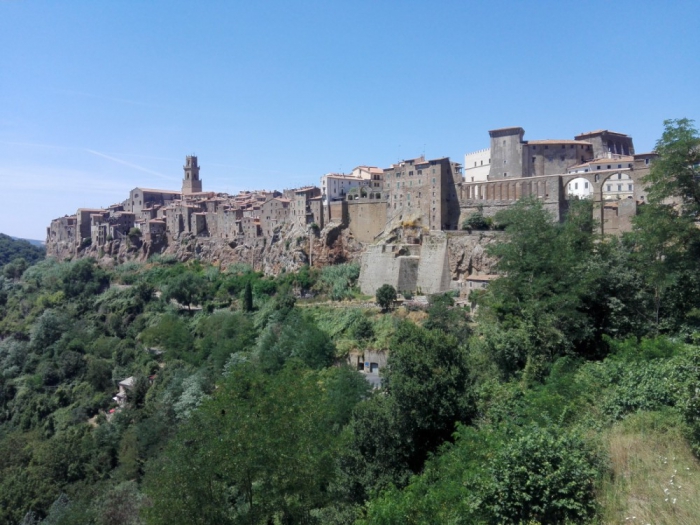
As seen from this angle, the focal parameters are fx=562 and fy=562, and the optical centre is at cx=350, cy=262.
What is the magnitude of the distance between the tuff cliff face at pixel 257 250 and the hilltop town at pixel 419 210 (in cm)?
11

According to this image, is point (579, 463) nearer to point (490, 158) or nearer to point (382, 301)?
point (382, 301)

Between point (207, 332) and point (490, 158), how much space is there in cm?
2695

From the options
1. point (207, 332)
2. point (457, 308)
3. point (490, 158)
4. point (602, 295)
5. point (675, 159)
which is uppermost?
point (490, 158)

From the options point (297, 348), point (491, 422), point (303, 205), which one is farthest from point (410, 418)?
point (303, 205)

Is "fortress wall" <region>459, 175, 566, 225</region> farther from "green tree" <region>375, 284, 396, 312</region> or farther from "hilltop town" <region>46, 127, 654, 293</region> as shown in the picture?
"green tree" <region>375, 284, 396, 312</region>

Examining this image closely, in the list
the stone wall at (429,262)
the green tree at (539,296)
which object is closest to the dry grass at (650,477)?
the green tree at (539,296)

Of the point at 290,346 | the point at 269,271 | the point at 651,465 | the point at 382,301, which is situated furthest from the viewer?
the point at 269,271

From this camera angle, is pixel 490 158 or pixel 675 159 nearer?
pixel 675 159

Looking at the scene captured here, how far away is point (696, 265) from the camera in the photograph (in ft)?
43.1

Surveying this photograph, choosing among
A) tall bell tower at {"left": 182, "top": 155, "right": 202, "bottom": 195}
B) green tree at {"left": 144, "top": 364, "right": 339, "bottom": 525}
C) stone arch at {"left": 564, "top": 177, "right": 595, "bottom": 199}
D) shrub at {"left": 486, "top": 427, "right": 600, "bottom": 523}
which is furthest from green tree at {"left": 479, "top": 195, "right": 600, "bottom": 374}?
tall bell tower at {"left": 182, "top": 155, "right": 202, "bottom": 195}

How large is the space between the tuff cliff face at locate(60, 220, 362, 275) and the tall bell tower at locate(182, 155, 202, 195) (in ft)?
53.4

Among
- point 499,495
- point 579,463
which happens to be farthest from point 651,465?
point 499,495

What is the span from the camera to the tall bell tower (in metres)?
82.6

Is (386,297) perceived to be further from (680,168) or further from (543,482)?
(543,482)
